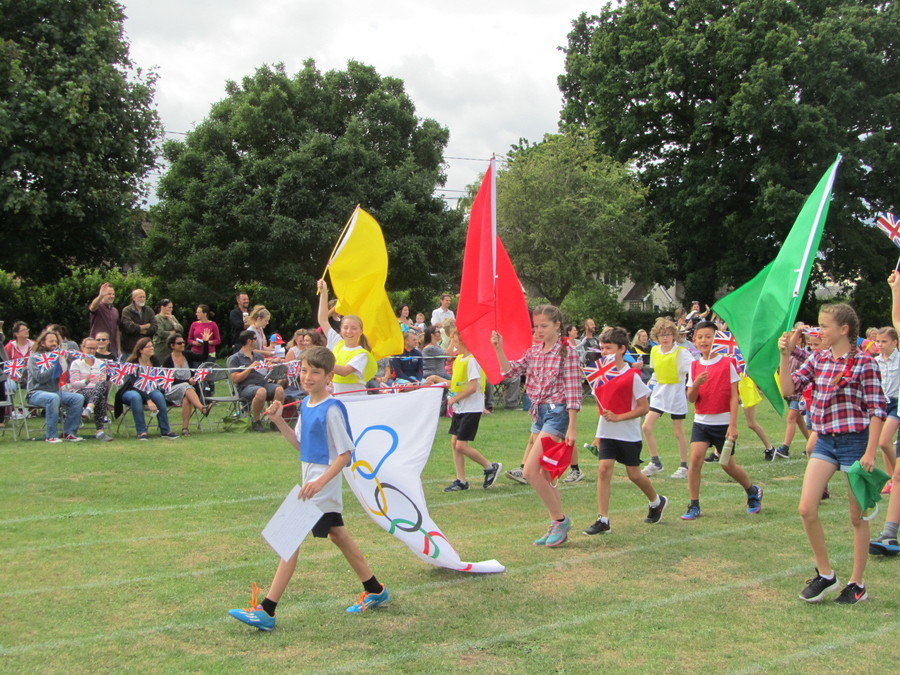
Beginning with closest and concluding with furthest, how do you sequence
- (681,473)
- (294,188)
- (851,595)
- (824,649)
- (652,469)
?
(824,649)
(851,595)
(681,473)
(652,469)
(294,188)

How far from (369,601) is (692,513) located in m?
4.01

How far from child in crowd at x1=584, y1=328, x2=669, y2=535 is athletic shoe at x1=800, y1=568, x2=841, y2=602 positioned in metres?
2.07

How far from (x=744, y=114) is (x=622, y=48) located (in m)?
7.10

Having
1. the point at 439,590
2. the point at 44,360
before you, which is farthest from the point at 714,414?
the point at 44,360

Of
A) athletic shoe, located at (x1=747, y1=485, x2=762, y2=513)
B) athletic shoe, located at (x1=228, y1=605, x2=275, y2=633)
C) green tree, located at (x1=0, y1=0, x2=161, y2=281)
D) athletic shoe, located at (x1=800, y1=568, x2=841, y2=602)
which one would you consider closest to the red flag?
athletic shoe, located at (x1=747, y1=485, x2=762, y2=513)

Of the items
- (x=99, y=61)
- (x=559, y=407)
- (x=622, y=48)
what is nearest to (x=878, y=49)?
(x=622, y=48)

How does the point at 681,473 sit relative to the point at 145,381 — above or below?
below

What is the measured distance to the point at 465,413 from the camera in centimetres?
1015

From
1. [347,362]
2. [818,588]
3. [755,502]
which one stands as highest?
[347,362]

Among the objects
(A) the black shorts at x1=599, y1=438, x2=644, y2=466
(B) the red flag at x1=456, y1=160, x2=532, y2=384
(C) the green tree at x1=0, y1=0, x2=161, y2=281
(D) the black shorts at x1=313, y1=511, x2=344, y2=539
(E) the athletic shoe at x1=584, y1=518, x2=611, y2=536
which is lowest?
(E) the athletic shoe at x1=584, y1=518, x2=611, y2=536

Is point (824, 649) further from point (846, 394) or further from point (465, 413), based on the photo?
point (465, 413)

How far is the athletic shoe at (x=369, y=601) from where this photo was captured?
5691 mm

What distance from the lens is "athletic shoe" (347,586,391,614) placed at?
18.7 feet

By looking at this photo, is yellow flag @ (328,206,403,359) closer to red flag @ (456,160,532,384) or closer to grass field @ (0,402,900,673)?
grass field @ (0,402,900,673)
